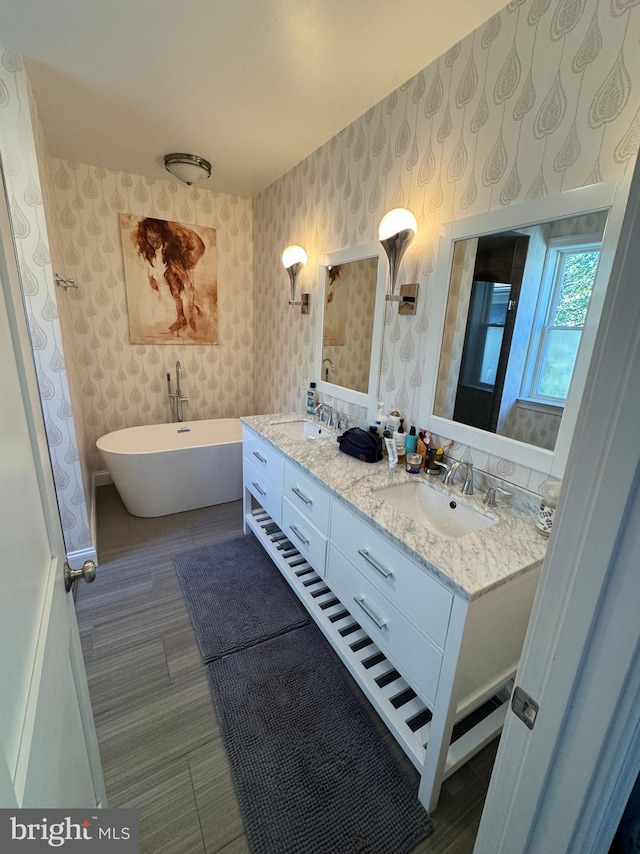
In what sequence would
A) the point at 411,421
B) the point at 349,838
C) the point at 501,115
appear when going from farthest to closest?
the point at 411,421
the point at 501,115
the point at 349,838

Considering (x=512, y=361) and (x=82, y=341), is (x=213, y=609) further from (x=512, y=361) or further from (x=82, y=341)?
(x=82, y=341)

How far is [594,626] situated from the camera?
45cm

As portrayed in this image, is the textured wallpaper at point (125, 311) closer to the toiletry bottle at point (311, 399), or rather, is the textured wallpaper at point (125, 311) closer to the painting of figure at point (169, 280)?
the painting of figure at point (169, 280)

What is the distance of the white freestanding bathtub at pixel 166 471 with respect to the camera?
8.97ft

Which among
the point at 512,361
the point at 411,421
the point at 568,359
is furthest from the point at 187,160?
the point at 568,359

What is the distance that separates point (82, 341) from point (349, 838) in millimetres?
3473

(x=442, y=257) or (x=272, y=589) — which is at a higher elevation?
(x=442, y=257)

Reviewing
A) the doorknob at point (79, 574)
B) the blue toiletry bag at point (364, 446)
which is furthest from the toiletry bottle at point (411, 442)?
the doorknob at point (79, 574)

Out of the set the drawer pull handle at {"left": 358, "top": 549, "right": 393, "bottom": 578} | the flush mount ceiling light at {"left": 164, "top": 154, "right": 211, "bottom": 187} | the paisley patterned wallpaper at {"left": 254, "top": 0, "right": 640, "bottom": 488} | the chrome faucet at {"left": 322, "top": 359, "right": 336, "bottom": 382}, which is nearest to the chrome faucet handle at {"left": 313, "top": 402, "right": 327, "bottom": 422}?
the chrome faucet at {"left": 322, "top": 359, "right": 336, "bottom": 382}

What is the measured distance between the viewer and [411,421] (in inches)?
72.9

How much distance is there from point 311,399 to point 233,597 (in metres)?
1.35

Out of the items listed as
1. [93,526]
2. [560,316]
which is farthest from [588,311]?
[93,526]

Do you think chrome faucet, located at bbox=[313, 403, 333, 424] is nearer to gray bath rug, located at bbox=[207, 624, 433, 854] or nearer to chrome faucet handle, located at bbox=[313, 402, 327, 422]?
chrome faucet handle, located at bbox=[313, 402, 327, 422]

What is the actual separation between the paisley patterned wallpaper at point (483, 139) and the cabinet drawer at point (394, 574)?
58cm
